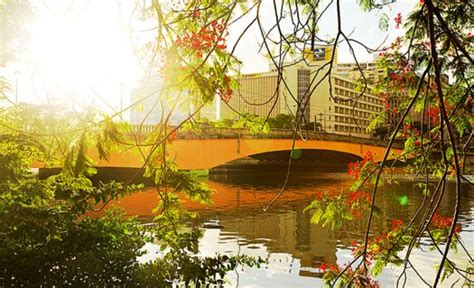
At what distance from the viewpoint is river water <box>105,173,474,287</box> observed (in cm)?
938

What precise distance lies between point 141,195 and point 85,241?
18806 millimetres

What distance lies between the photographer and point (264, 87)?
7175 cm

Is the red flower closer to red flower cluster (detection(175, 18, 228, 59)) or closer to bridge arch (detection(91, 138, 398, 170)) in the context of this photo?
red flower cluster (detection(175, 18, 228, 59))

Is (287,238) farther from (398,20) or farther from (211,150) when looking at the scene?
(211,150)

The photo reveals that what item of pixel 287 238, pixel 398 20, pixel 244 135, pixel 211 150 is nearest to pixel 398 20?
pixel 398 20

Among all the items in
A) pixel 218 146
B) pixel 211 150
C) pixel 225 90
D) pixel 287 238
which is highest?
pixel 225 90

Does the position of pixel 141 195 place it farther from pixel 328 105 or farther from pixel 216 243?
pixel 328 105

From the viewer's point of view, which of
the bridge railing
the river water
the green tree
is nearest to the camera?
the green tree

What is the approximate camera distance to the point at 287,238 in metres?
14.1

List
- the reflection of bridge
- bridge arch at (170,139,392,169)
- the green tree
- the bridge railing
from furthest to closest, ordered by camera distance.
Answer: bridge arch at (170,139,392,169)
the bridge railing
the reflection of bridge
the green tree

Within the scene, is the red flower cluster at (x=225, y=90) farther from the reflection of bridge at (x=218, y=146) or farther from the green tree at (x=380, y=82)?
the reflection of bridge at (x=218, y=146)

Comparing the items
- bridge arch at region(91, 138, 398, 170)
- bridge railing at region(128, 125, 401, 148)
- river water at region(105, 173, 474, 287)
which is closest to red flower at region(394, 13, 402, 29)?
river water at region(105, 173, 474, 287)

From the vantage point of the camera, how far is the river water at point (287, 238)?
369 inches

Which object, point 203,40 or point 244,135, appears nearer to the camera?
point 203,40
